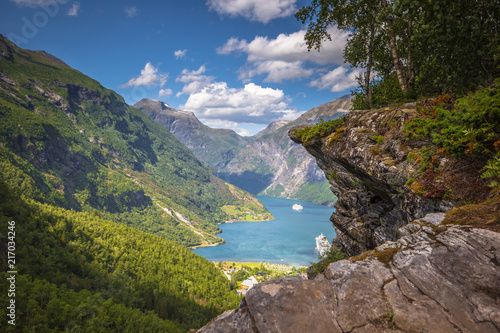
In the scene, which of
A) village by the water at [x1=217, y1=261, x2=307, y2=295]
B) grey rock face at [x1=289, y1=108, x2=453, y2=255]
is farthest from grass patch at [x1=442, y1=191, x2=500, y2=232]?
village by the water at [x1=217, y1=261, x2=307, y2=295]

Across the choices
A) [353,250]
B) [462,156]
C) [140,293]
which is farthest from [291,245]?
[462,156]

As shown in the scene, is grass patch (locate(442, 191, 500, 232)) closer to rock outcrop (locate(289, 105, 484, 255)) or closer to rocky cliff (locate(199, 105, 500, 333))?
rocky cliff (locate(199, 105, 500, 333))

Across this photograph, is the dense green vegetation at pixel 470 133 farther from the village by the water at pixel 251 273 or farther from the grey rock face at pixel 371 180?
the village by the water at pixel 251 273

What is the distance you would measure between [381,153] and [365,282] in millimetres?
7660

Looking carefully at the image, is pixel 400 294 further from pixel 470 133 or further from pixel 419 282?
pixel 470 133

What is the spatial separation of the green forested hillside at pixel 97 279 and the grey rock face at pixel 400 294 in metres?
52.7

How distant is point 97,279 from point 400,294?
95.0 metres

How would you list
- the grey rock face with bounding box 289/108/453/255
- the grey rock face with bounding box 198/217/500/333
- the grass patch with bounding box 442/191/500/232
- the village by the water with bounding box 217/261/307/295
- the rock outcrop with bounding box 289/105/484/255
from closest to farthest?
the grey rock face with bounding box 198/217/500/333
the grass patch with bounding box 442/191/500/232
the rock outcrop with bounding box 289/105/484/255
the grey rock face with bounding box 289/108/453/255
the village by the water with bounding box 217/261/307/295

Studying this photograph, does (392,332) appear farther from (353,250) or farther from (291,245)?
(291,245)

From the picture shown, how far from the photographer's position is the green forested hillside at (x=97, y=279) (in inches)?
1837

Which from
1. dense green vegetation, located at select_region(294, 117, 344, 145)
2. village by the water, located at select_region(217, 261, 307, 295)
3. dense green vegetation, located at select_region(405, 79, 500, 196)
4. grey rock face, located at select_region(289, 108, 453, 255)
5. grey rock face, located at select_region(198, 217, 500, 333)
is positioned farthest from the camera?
village by the water, located at select_region(217, 261, 307, 295)

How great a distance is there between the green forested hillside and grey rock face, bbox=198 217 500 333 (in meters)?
52.7

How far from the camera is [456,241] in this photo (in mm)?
5352

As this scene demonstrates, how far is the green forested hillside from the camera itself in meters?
46.7
